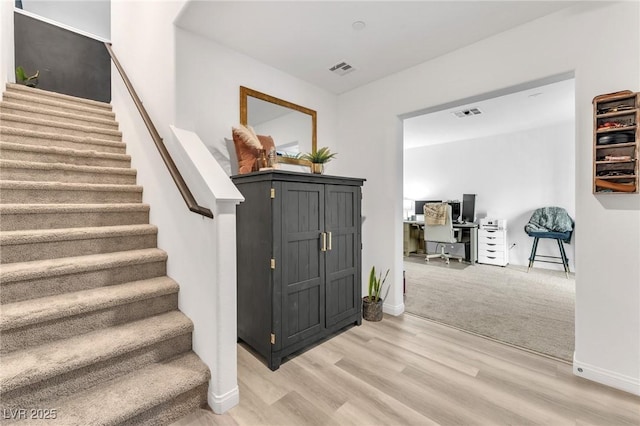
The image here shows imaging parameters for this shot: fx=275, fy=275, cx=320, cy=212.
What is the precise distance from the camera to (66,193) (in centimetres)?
214

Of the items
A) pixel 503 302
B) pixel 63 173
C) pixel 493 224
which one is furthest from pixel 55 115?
pixel 493 224

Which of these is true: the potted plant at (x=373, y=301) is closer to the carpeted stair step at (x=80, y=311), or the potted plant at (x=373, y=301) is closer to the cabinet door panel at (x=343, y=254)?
the cabinet door panel at (x=343, y=254)

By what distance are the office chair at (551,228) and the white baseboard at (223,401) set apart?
536 centimetres

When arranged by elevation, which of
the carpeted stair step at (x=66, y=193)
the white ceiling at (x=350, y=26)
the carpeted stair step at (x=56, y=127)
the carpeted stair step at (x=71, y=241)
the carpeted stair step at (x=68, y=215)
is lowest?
the carpeted stair step at (x=71, y=241)

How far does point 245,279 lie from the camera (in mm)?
2303

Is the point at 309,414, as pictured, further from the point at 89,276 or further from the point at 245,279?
the point at 89,276

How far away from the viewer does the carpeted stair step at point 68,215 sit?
180cm

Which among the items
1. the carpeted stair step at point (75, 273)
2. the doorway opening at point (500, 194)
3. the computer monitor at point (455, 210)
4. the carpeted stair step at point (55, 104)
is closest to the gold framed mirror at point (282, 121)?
the doorway opening at point (500, 194)

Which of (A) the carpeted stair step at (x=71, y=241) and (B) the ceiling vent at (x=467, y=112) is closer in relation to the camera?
(A) the carpeted stair step at (x=71, y=241)

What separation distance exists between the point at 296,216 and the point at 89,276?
1.41 meters

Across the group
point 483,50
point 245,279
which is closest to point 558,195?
point 483,50

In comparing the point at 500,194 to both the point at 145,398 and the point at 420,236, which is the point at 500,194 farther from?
the point at 145,398

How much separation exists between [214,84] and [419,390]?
9.32 feet

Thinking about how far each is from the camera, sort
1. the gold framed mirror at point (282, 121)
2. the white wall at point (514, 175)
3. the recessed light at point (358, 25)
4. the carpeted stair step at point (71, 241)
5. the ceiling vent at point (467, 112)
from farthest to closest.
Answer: the white wall at point (514, 175)
the ceiling vent at point (467, 112)
the gold framed mirror at point (282, 121)
the recessed light at point (358, 25)
the carpeted stair step at point (71, 241)
